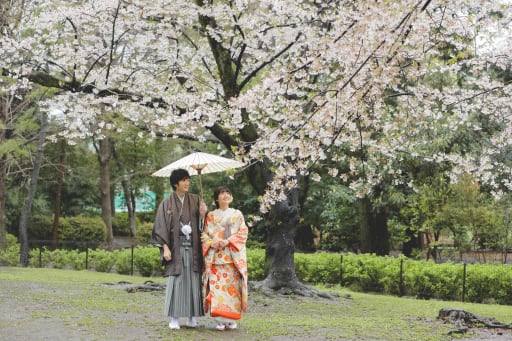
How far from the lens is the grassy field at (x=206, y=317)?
6.67 meters

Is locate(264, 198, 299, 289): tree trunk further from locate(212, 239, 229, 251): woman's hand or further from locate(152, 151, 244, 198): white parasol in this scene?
locate(212, 239, 229, 251): woman's hand

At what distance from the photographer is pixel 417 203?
680 inches

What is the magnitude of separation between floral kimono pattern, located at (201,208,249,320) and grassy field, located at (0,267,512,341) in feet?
1.00

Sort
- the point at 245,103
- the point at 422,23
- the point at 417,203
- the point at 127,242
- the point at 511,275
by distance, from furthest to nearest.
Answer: the point at 127,242 → the point at 417,203 → the point at 511,275 → the point at 245,103 → the point at 422,23

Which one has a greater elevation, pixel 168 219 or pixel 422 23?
pixel 422 23

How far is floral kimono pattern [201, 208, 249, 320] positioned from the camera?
6840 mm

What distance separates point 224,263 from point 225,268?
6 centimetres

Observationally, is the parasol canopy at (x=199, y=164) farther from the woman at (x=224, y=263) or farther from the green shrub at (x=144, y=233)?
the green shrub at (x=144, y=233)

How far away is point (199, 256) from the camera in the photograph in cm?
696

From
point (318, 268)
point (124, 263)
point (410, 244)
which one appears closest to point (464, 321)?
point (318, 268)

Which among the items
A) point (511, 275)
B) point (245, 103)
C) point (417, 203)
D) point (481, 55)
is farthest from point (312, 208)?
point (245, 103)

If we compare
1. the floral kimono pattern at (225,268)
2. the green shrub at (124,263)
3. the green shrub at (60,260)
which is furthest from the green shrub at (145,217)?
the floral kimono pattern at (225,268)

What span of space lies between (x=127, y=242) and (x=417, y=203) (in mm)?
17610

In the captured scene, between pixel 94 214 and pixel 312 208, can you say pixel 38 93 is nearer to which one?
pixel 312 208
